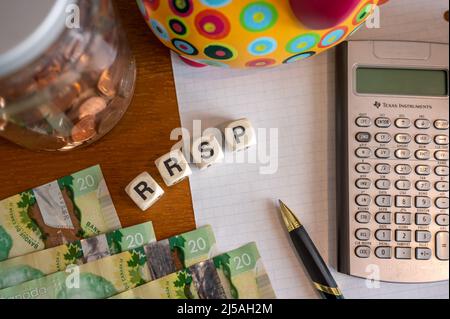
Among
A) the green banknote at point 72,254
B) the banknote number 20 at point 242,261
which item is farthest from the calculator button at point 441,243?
the green banknote at point 72,254

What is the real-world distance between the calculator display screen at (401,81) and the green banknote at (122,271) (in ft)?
0.78

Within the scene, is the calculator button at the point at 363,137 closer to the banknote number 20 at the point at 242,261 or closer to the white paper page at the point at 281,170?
the white paper page at the point at 281,170

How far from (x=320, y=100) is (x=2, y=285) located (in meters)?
0.40

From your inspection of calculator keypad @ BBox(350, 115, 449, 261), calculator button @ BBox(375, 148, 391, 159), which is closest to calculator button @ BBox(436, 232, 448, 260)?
calculator keypad @ BBox(350, 115, 449, 261)

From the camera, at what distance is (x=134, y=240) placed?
19.8 inches

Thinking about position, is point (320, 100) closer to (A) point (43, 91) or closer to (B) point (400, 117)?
(B) point (400, 117)

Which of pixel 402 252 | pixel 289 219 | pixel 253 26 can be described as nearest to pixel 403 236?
pixel 402 252

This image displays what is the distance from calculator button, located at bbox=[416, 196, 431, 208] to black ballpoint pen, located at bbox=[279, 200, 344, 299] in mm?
120

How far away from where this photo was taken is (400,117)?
1.69 feet

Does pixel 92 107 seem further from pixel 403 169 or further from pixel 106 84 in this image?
pixel 403 169

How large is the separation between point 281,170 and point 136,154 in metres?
0.16

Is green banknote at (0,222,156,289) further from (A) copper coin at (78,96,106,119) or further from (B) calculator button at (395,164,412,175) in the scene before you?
(B) calculator button at (395,164,412,175)

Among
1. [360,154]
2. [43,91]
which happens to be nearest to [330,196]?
[360,154]

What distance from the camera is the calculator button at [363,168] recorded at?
0.51 meters
